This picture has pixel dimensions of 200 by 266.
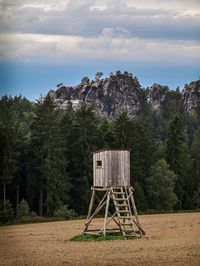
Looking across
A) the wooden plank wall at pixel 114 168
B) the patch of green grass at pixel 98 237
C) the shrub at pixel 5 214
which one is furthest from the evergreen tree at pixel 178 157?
the patch of green grass at pixel 98 237

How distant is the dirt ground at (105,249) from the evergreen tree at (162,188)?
24.1m

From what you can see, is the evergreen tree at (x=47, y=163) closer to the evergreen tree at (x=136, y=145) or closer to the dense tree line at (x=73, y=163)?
the dense tree line at (x=73, y=163)

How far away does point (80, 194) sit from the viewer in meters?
59.1

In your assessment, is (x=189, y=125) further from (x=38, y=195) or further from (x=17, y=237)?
(x=17, y=237)

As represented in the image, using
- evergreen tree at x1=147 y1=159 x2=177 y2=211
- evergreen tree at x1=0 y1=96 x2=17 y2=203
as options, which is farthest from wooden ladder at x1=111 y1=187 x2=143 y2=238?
evergreen tree at x1=147 y1=159 x2=177 y2=211

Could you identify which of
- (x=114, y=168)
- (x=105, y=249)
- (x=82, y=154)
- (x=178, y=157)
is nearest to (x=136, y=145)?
(x=178, y=157)

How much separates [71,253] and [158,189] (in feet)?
126

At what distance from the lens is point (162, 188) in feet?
195

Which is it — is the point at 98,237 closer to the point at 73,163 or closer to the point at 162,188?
the point at 162,188

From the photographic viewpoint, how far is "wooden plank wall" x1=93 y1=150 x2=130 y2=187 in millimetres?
29734

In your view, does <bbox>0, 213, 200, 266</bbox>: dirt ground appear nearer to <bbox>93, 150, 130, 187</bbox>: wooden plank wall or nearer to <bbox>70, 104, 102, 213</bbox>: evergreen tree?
<bbox>93, 150, 130, 187</bbox>: wooden plank wall

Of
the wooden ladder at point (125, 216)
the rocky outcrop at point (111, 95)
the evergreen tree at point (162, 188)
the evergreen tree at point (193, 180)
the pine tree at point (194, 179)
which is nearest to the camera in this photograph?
the wooden ladder at point (125, 216)

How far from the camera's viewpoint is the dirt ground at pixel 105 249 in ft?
62.9

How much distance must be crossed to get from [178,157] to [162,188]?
760 centimetres
